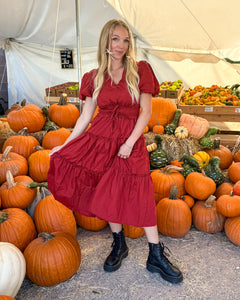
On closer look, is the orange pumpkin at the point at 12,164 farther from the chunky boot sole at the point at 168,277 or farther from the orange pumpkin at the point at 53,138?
the chunky boot sole at the point at 168,277

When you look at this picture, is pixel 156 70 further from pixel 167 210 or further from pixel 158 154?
pixel 167 210

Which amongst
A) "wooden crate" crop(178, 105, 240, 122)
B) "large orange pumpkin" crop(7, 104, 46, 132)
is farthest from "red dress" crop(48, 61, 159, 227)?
"wooden crate" crop(178, 105, 240, 122)

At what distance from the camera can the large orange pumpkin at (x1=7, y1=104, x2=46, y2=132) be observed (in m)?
3.28

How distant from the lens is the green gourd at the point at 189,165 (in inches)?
119

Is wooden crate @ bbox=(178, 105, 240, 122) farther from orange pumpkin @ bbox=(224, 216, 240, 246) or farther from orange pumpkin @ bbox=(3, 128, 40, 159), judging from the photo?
orange pumpkin @ bbox=(3, 128, 40, 159)

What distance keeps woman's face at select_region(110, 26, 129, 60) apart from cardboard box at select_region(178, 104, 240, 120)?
2.79 metres

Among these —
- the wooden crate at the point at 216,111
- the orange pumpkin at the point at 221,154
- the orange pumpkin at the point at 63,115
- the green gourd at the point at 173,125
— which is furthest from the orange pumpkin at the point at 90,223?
the wooden crate at the point at 216,111

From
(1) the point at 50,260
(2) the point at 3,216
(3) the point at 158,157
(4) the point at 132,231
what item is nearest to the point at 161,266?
(4) the point at 132,231

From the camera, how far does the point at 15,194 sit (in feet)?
7.68

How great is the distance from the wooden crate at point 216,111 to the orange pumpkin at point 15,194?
295cm

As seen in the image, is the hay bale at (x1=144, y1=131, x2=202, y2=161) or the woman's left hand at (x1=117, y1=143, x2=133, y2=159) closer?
the woman's left hand at (x1=117, y1=143, x2=133, y2=159)

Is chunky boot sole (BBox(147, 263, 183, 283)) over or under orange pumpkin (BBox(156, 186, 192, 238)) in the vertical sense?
under

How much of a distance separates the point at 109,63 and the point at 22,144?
1.70m

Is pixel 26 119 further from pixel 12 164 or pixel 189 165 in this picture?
pixel 189 165
